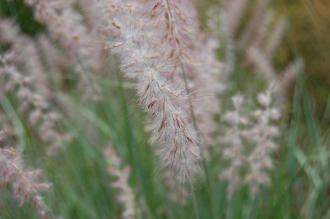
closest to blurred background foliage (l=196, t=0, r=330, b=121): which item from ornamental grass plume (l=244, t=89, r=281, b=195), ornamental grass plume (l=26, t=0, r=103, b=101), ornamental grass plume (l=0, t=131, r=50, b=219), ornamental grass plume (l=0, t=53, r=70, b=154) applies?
ornamental grass plume (l=26, t=0, r=103, b=101)

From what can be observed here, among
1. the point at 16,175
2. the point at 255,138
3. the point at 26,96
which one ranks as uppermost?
the point at 26,96

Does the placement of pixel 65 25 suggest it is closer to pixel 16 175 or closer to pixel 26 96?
pixel 26 96

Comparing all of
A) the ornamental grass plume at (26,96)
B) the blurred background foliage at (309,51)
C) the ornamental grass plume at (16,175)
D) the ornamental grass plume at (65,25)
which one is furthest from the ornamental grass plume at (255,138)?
the blurred background foliage at (309,51)

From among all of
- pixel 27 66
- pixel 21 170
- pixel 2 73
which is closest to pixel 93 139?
pixel 27 66

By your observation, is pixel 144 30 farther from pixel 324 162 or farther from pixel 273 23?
pixel 273 23

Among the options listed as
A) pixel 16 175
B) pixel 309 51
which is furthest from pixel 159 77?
pixel 309 51

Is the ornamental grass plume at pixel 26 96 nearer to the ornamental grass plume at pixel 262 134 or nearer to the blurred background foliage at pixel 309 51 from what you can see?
the ornamental grass plume at pixel 262 134

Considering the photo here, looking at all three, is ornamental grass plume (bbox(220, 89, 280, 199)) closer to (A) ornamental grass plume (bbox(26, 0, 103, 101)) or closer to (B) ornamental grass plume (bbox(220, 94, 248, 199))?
(B) ornamental grass plume (bbox(220, 94, 248, 199))

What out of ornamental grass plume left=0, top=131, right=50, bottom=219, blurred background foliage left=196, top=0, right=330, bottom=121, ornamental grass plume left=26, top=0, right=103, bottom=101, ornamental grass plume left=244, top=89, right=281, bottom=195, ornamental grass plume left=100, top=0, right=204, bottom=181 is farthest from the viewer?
blurred background foliage left=196, top=0, right=330, bottom=121

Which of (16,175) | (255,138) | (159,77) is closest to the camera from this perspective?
(159,77)
